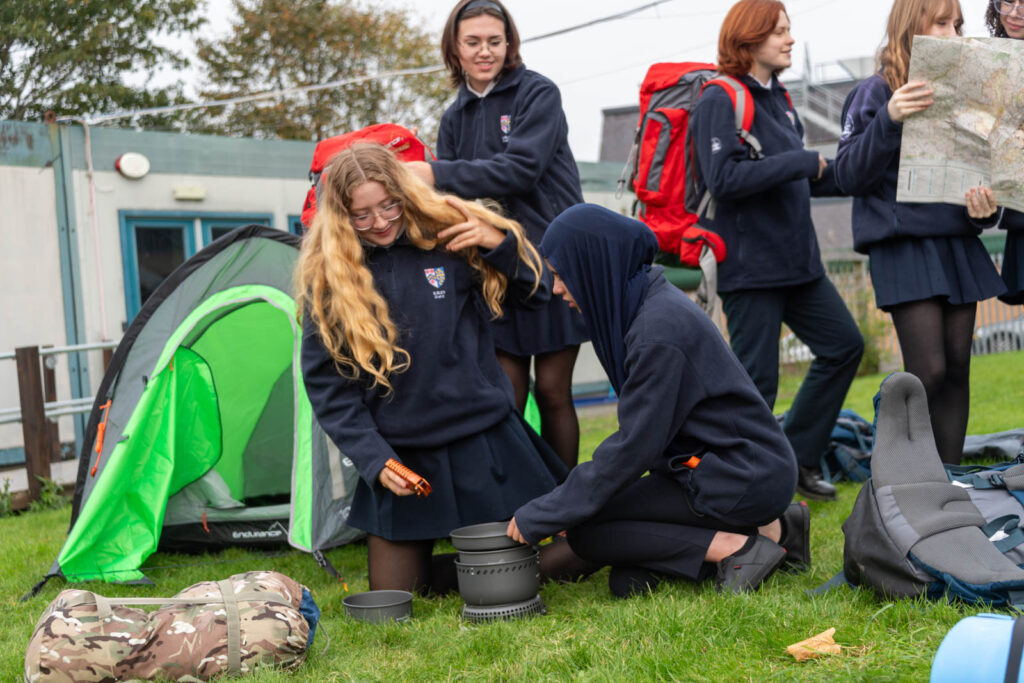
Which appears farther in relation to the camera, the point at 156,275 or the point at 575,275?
the point at 156,275

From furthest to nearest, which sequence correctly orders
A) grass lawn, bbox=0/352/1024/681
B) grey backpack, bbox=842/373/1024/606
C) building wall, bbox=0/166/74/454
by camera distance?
building wall, bbox=0/166/74/454
grey backpack, bbox=842/373/1024/606
grass lawn, bbox=0/352/1024/681

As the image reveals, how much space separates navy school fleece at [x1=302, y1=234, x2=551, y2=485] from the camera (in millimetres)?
3361

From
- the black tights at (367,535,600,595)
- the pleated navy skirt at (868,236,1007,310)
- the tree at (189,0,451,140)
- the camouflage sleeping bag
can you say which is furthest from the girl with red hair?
the tree at (189,0,451,140)

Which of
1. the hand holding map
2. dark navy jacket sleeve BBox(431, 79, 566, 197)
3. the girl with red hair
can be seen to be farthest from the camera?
the girl with red hair

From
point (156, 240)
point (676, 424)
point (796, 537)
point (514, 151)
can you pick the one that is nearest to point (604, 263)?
point (676, 424)

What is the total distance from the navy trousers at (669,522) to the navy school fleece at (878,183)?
3.44 ft

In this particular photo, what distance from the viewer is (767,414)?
298 centimetres

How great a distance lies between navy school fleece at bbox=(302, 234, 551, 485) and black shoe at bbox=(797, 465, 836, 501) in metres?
1.57

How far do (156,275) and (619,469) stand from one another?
7.87 metres

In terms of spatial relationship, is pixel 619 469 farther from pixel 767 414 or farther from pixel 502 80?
pixel 502 80

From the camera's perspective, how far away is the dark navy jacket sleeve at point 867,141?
3.35 m

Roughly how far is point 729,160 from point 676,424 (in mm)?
1381

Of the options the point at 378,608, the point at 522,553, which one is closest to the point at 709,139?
the point at 522,553

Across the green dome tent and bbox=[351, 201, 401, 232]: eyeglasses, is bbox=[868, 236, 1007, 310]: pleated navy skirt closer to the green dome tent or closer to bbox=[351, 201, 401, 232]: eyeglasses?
bbox=[351, 201, 401, 232]: eyeglasses
